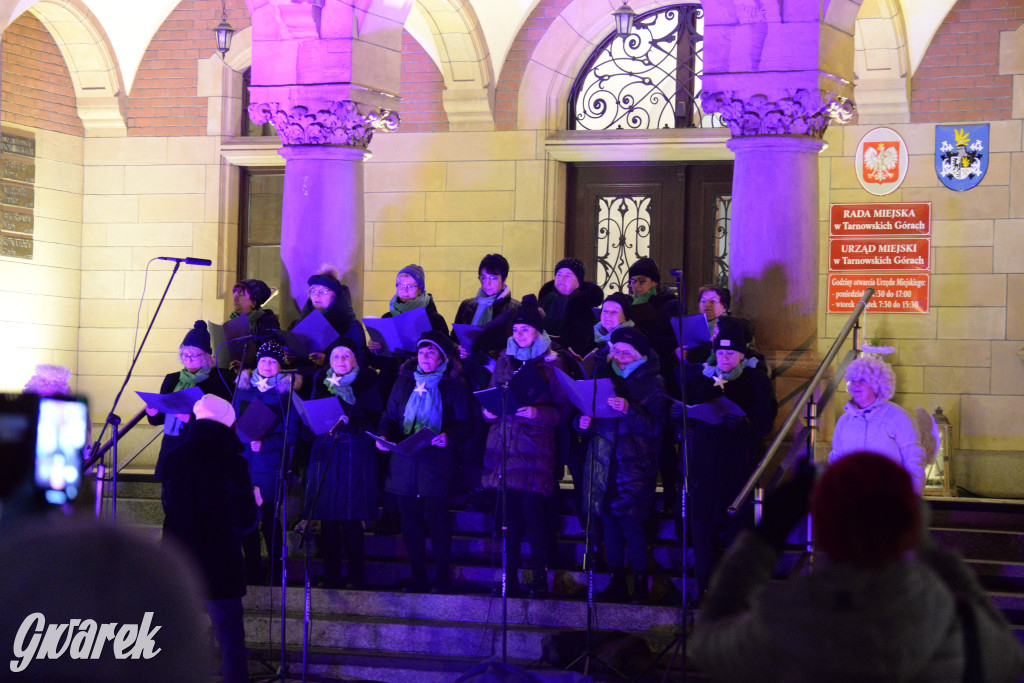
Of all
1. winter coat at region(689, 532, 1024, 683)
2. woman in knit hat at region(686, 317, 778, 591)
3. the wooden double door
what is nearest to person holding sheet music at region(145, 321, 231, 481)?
woman in knit hat at region(686, 317, 778, 591)

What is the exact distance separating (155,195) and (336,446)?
5.85m

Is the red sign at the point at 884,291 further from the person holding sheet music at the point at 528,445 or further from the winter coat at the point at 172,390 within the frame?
the winter coat at the point at 172,390

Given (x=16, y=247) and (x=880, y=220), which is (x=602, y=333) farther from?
(x=16, y=247)

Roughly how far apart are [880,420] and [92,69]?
922 cm

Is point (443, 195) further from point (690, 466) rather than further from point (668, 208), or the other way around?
point (690, 466)

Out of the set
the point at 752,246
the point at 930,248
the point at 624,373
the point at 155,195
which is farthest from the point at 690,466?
the point at 155,195

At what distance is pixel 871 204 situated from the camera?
10.8 m

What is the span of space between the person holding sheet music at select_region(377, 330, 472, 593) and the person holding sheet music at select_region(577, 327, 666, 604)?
0.80 metres

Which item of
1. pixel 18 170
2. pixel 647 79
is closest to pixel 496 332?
pixel 647 79

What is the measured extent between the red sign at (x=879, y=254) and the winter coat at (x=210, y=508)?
6459 mm

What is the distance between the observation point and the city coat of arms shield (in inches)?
414

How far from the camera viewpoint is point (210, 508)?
5.98 m

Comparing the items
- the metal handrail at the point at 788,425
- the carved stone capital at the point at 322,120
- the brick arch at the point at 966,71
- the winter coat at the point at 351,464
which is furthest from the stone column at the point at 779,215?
the brick arch at the point at 966,71

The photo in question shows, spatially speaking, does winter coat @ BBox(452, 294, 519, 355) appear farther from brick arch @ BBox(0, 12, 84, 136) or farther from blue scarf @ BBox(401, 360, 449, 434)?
brick arch @ BBox(0, 12, 84, 136)
